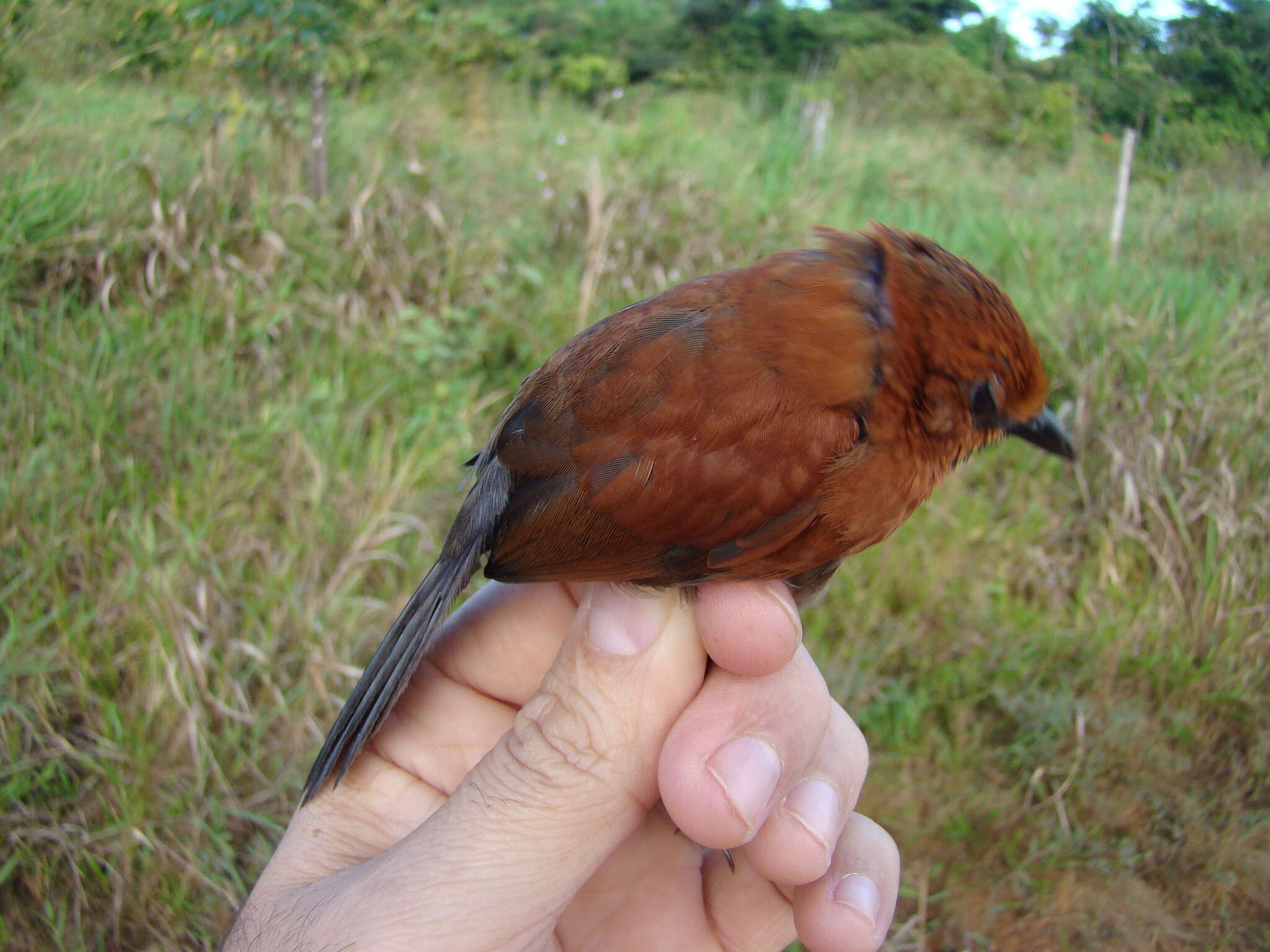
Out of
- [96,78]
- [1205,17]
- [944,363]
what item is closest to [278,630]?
[944,363]

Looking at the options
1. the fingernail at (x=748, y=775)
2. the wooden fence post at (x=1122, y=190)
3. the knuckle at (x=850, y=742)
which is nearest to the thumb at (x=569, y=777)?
the fingernail at (x=748, y=775)

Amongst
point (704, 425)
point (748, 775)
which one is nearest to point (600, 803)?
point (748, 775)

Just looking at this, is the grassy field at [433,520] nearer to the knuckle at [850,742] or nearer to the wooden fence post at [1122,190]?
the wooden fence post at [1122,190]

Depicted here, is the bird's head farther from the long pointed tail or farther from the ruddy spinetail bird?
the long pointed tail

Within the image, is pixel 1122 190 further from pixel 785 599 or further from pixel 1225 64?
pixel 785 599

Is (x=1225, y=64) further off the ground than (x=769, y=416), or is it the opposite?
(x=1225, y=64)

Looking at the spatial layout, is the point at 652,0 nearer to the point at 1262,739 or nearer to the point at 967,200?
the point at 967,200

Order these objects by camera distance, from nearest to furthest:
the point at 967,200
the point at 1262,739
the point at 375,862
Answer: the point at 375,862 < the point at 1262,739 < the point at 967,200
